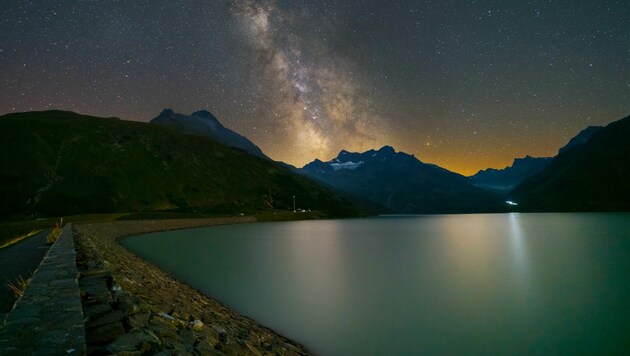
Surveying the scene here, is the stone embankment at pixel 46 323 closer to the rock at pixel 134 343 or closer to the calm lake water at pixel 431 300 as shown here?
the rock at pixel 134 343

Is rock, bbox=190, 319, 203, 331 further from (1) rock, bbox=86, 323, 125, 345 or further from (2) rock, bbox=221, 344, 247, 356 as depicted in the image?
(1) rock, bbox=86, 323, 125, 345

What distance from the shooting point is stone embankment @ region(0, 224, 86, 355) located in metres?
6.20

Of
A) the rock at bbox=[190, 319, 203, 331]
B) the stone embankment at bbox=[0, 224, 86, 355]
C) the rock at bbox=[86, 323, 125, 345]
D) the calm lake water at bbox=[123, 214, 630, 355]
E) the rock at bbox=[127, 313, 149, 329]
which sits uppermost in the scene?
the stone embankment at bbox=[0, 224, 86, 355]

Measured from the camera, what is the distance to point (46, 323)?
24.4 feet

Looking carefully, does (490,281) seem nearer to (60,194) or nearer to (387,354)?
(387,354)

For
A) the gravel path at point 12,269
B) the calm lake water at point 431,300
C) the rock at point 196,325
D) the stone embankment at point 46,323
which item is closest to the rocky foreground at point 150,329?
the rock at point 196,325

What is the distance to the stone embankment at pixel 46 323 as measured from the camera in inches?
244

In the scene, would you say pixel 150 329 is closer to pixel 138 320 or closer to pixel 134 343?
pixel 138 320

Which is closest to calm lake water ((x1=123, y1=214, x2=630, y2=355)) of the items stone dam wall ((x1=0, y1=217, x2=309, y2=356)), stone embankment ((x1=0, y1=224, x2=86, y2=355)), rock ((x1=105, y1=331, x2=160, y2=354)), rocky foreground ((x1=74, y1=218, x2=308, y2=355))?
rocky foreground ((x1=74, y1=218, x2=308, y2=355))

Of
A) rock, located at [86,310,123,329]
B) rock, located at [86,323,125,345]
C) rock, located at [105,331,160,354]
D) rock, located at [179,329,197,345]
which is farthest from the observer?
rock, located at [179,329,197,345]

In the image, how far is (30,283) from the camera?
1189 centimetres

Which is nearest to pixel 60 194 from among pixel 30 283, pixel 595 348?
pixel 30 283

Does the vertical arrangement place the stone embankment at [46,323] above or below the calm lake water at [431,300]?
above

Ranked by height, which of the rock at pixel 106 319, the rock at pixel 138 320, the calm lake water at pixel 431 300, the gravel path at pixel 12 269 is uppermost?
the rock at pixel 106 319
